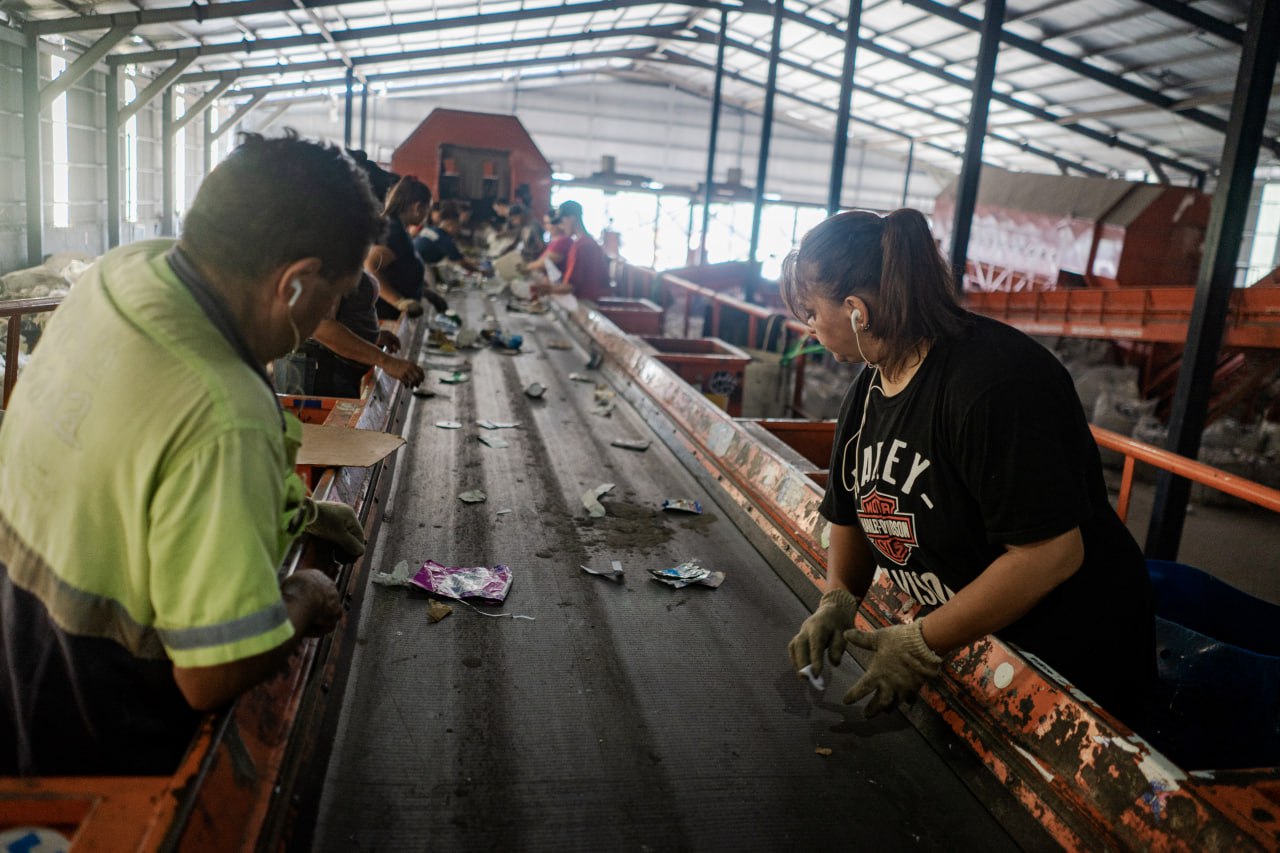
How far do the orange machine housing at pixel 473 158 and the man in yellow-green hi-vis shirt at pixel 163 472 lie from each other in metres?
11.4

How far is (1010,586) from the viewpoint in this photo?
56.6 inches

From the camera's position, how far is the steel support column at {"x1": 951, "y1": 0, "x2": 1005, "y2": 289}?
698cm

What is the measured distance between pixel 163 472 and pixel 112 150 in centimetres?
1680

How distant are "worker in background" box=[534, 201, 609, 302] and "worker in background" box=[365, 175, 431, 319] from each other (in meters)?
3.68

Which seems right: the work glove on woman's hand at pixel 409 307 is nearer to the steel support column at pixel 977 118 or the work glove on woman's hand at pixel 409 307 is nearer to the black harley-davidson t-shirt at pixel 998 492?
the black harley-davidson t-shirt at pixel 998 492

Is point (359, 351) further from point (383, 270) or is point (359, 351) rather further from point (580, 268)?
point (580, 268)

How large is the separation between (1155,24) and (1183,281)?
3.63 meters

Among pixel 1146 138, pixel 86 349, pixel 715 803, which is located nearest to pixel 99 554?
pixel 86 349

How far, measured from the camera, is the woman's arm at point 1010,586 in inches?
56.0

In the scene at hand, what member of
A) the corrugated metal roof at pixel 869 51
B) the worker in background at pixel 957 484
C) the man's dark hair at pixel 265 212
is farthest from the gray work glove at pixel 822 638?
the corrugated metal roof at pixel 869 51

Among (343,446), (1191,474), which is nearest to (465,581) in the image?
(343,446)

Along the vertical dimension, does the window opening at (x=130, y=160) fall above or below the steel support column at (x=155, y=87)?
below

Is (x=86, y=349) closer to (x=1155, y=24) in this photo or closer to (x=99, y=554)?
(x=99, y=554)

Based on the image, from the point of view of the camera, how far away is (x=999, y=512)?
1.41 metres
